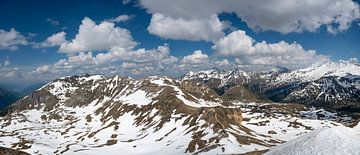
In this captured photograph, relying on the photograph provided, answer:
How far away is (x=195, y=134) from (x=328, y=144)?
144929mm

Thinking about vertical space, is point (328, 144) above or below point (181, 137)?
above

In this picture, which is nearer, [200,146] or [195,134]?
[200,146]

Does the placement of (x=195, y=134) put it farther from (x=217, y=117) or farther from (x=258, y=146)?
(x=258, y=146)

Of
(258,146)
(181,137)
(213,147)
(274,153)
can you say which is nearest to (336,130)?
(274,153)

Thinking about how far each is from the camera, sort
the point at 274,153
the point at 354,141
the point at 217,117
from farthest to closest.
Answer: the point at 217,117, the point at 274,153, the point at 354,141

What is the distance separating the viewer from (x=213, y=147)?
143375 millimetres

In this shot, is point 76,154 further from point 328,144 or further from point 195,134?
point 328,144

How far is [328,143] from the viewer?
42062mm

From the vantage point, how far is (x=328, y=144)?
137ft

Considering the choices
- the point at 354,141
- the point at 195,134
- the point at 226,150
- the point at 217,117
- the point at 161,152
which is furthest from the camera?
the point at 217,117

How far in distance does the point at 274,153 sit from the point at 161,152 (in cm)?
12756

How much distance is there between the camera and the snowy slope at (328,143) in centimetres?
4006

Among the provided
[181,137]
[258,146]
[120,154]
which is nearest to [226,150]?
[258,146]

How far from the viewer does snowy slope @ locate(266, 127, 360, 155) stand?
40062 mm
